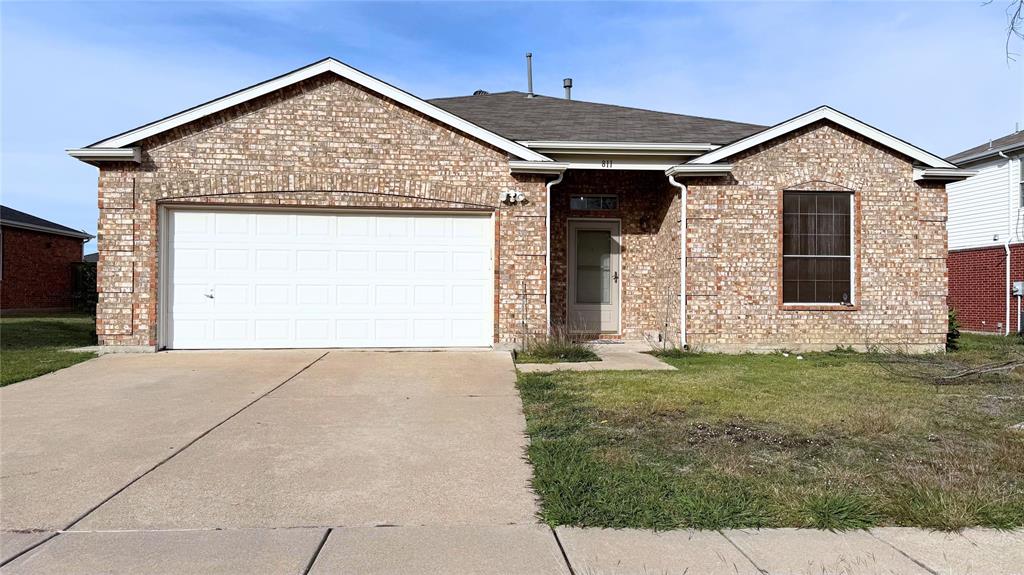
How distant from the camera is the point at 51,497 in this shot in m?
4.29

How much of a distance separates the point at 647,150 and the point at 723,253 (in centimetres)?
231

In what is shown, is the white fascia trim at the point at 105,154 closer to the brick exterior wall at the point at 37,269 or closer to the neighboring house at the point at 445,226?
the neighboring house at the point at 445,226

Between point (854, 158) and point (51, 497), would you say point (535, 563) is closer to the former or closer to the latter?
point (51, 497)

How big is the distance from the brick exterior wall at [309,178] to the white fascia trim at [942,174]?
6906mm

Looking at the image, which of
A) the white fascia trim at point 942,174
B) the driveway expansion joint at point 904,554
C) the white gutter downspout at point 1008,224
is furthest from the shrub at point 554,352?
the white gutter downspout at point 1008,224

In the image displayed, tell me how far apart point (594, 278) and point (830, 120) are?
5150 mm

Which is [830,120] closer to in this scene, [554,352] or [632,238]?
[632,238]

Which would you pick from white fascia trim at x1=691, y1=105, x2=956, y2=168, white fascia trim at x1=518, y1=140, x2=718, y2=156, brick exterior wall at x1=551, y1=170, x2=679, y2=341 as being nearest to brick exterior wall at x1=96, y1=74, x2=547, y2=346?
white fascia trim at x1=518, y1=140, x2=718, y2=156

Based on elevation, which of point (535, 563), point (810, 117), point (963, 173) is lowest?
point (535, 563)

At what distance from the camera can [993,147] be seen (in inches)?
756

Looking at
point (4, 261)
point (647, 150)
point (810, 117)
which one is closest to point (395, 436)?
point (647, 150)

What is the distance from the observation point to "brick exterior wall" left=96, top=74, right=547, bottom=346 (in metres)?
10.4

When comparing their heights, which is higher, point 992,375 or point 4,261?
point 4,261

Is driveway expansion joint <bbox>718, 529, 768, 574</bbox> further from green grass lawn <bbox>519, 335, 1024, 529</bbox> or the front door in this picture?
the front door
